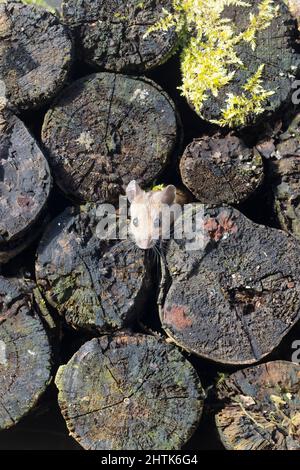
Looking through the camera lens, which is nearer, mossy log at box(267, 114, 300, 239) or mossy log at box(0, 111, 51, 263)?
mossy log at box(0, 111, 51, 263)

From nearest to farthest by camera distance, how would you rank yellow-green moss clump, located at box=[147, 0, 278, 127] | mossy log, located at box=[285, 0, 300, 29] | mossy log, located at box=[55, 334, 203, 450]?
mossy log, located at box=[55, 334, 203, 450], yellow-green moss clump, located at box=[147, 0, 278, 127], mossy log, located at box=[285, 0, 300, 29]

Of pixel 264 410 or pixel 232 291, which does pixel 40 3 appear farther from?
pixel 264 410

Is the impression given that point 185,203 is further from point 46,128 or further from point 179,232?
point 46,128

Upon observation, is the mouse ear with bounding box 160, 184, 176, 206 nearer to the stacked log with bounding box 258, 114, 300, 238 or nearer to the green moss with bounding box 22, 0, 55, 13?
the stacked log with bounding box 258, 114, 300, 238

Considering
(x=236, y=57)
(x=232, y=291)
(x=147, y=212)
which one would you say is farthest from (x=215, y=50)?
(x=232, y=291)

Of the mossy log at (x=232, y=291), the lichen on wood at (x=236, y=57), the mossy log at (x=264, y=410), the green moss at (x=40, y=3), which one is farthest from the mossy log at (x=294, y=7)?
the mossy log at (x=264, y=410)

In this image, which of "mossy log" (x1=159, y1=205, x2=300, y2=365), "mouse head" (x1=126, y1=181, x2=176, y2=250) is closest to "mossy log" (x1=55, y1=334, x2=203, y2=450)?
"mossy log" (x1=159, y1=205, x2=300, y2=365)
